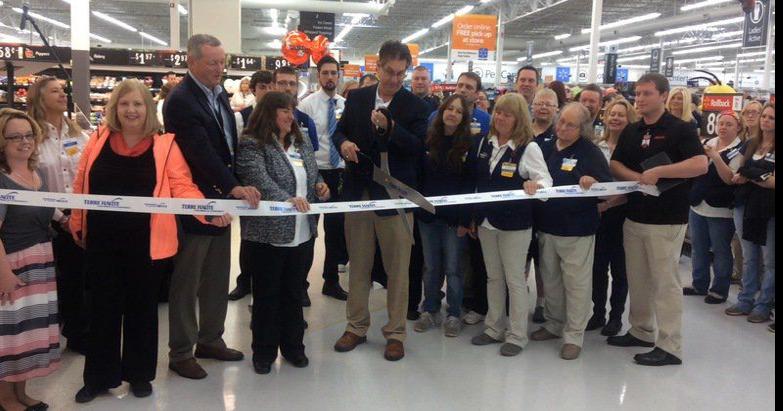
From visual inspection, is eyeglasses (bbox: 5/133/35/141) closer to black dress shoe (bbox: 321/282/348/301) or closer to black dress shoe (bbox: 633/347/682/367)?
black dress shoe (bbox: 321/282/348/301)

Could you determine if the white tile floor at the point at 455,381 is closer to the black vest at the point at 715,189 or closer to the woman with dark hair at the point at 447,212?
the woman with dark hair at the point at 447,212

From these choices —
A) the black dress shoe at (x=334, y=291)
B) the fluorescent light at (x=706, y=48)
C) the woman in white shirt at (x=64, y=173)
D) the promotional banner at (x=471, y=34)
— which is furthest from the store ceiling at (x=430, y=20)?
the woman in white shirt at (x=64, y=173)

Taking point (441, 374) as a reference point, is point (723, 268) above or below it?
above

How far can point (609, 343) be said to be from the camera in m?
3.86

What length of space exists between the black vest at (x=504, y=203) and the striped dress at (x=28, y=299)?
7.47 ft

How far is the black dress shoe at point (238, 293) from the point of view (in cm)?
454

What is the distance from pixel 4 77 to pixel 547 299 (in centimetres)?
1106

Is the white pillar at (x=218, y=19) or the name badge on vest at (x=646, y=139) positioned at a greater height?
the white pillar at (x=218, y=19)

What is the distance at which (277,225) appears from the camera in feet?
10.2

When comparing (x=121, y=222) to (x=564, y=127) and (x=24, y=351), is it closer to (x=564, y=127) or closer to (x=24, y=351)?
(x=24, y=351)

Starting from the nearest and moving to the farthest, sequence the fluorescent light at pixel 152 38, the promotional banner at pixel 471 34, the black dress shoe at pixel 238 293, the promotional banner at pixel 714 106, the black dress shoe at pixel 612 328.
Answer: the black dress shoe at pixel 612 328 → the black dress shoe at pixel 238 293 → the promotional banner at pixel 714 106 → the promotional banner at pixel 471 34 → the fluorescent light at pixel 152 38

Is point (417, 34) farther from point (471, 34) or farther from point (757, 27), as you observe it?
point (757, 27)

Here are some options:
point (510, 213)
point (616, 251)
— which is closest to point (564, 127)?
point (510, 213)

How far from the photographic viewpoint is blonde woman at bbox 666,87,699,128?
371 centimetres
